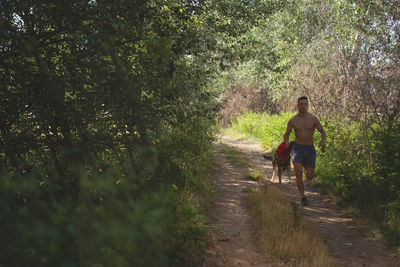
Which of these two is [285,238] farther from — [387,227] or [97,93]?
[97,93]

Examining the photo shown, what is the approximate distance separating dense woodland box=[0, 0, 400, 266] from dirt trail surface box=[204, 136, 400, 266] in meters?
0.38

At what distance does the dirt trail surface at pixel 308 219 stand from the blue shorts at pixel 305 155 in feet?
3.34

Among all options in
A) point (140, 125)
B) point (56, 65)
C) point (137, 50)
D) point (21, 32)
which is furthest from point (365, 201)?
point (21, 32)

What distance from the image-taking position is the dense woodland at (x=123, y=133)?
1971 millimetres

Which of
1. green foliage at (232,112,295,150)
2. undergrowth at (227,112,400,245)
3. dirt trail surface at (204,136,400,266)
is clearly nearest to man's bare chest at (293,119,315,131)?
undergrowth at (227,112,400,245)

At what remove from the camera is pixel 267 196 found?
21.6ft

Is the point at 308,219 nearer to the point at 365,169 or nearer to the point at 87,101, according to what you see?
the point at 365,169

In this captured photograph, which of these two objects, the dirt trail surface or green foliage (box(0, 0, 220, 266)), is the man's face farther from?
green foliage (box(0, 0, 220, 266))

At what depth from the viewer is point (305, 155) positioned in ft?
22.1

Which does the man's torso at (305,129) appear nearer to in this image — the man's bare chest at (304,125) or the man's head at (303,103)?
the man's bare chest at (304,125)

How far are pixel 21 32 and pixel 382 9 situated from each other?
23.7 feet

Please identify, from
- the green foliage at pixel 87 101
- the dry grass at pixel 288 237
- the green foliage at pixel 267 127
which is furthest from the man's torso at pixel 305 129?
the green foliage at pixel 267 127

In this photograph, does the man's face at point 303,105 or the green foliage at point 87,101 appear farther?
the man's face at point 303,105

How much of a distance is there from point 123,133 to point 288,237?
9.62 feet
